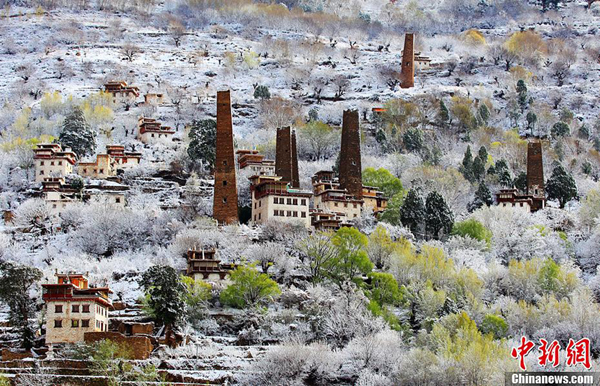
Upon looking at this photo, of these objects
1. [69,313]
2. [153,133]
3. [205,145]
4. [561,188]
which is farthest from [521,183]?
[69,313]

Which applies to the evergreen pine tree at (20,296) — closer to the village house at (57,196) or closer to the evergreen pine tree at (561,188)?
the village house at (57,196)

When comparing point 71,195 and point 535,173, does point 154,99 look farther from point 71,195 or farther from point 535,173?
point 535,173

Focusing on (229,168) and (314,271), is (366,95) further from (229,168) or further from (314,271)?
(314,271)

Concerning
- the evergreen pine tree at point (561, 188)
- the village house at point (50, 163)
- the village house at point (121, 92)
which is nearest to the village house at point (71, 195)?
the village house at point (50, 163)

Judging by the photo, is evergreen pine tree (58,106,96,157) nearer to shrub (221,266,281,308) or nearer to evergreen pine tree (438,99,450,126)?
shrub (221,266,281,308)

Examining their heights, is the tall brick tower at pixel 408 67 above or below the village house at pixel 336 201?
above

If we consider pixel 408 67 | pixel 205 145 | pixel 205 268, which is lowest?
pixel 205 268

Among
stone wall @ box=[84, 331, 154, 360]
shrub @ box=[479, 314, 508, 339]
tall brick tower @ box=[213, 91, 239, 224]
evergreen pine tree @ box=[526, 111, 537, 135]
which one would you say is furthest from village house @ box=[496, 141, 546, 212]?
stone wall @ box=[84, 331, 154, 360]
